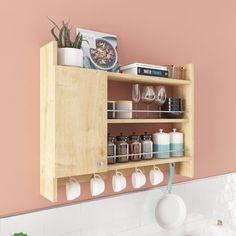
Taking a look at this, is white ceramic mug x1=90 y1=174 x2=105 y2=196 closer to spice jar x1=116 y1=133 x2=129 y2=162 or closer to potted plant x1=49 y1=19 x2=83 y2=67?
spice jar x1=116 y1=133 x2=129 y2=162

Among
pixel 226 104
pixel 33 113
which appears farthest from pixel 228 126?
pixel 33 113

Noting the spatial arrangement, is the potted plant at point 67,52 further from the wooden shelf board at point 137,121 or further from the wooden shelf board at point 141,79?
the wooden shelf board at point 137,121

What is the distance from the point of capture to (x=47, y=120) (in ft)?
3.75

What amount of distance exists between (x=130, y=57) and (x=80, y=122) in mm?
581

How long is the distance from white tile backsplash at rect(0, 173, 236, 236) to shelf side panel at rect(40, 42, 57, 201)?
179 mm

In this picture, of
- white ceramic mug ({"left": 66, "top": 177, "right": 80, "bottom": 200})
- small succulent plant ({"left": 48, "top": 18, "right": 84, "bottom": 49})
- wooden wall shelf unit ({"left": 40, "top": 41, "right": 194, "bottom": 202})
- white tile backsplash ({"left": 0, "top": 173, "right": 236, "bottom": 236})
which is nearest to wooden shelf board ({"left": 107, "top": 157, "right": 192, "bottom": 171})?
wooden wall shelf unit ({"left": 40, "top": 41, "right": 194, "bottom": 202})

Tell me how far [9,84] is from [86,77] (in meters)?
0.33

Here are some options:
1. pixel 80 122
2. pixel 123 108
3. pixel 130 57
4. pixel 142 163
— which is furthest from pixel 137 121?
pixel 130 57

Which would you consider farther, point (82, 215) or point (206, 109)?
point (206, 109)

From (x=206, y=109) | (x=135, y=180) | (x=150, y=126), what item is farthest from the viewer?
(x=206, y=109)

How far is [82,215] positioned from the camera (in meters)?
1.38

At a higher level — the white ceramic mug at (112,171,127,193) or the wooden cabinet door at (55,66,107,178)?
the wooden cabinet door at (55,66,107,178)

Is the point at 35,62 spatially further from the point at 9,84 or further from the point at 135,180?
the point at 135,180

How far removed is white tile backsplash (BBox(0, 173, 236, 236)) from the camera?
127 centimetres
